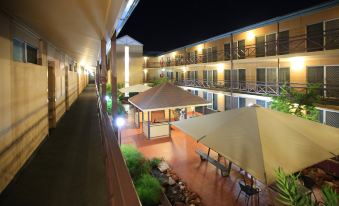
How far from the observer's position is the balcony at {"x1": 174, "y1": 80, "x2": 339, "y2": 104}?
1323cm

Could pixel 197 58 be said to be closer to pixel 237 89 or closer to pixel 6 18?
pixel 237 89

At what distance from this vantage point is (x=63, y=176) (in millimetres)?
6020

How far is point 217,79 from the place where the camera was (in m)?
24.8

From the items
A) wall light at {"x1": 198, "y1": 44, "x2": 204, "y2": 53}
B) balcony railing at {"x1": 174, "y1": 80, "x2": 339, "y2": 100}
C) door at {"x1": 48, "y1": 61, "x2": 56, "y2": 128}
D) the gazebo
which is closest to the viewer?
door at {"x1": 48, "y1": 61, "x2": 56, "y2": 128}

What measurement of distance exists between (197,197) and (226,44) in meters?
18.0

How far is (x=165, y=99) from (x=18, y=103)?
842 cm

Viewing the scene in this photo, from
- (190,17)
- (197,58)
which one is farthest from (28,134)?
(190,17)

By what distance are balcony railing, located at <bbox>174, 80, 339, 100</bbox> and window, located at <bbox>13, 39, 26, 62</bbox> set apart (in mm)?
11411

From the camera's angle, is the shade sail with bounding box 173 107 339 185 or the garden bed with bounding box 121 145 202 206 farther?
the garden bed with bounding box 121 145 202 206

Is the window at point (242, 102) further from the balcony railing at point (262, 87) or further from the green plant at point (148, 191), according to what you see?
the green plant at point (148, 191)

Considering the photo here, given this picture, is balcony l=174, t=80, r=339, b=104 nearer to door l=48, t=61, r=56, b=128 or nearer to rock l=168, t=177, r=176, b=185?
rock l=168, t=177, r=176, b=185

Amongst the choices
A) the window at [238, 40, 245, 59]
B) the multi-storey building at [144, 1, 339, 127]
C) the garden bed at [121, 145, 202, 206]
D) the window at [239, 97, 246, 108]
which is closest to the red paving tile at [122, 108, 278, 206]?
the garden bed at [121, 145, 202, 206]

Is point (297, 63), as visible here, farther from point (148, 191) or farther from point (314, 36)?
point (148, 191)

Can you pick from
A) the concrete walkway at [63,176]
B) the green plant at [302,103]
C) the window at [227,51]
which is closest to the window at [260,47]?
the window at [227,51]
